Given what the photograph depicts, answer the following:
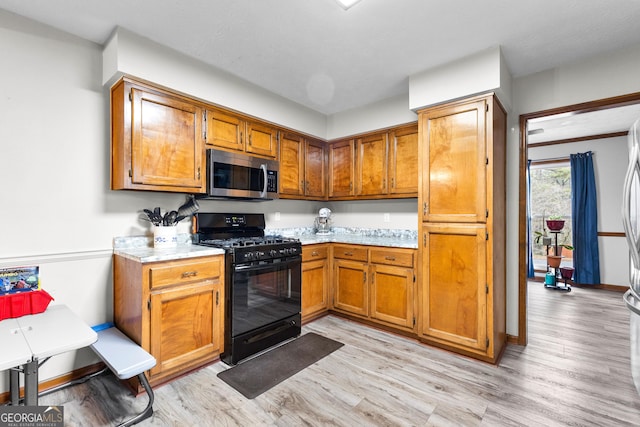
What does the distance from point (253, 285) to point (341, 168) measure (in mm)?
1999

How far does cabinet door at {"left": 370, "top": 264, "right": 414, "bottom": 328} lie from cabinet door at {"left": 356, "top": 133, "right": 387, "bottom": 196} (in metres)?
0.96

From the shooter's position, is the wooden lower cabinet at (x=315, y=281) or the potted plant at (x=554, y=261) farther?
the potted plant at (x=554, y=261)

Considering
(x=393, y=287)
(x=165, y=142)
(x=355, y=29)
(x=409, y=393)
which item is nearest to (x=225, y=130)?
(x=165, y=142)

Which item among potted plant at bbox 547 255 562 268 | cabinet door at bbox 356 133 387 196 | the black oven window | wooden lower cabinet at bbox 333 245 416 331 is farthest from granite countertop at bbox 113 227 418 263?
potted plant at bbox 547 255 562 268

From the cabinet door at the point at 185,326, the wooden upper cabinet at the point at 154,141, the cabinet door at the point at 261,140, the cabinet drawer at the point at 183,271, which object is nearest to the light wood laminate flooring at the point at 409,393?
the cabinet door at the point at 185,326

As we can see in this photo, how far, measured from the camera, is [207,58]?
101 inches

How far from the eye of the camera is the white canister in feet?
8.02

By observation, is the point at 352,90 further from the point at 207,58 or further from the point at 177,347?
the point at 177,347

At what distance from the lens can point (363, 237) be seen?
3.76 metres

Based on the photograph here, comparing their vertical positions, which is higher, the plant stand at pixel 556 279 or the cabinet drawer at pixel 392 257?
the cabinet drawer at pixel 392 257

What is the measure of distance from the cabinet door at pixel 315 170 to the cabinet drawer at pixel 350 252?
0.80 m

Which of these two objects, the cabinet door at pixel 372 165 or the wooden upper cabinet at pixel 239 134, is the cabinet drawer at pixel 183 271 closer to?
the wooden upper cabinet at pixel 239 134

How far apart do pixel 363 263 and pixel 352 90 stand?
1.93 metres

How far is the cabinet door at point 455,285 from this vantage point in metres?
2.51
